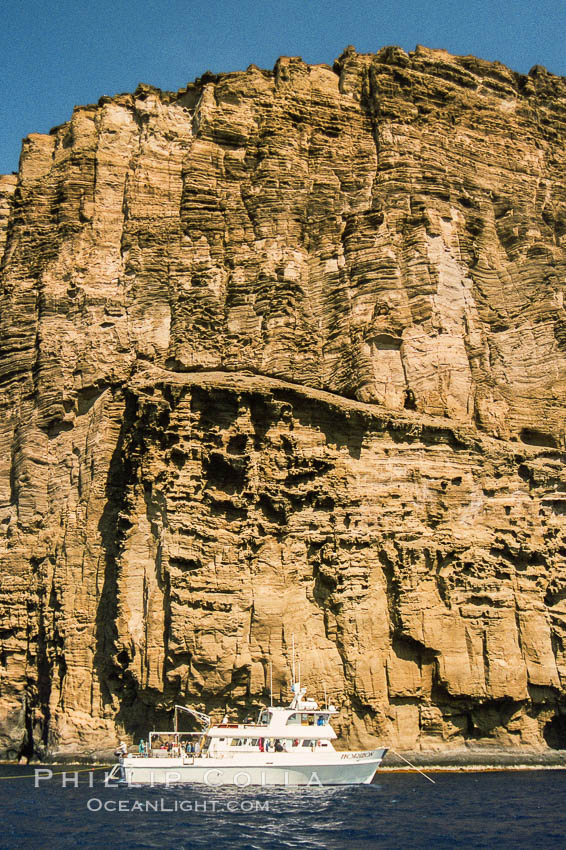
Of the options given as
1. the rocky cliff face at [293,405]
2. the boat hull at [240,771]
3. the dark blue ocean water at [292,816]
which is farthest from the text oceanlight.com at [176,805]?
the rocky cliff face at [293,405]

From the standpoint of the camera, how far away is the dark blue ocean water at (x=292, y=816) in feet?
57.7

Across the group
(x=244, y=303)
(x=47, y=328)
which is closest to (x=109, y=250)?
(x=47, y=328)

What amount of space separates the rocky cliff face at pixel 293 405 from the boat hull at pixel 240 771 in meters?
3.47

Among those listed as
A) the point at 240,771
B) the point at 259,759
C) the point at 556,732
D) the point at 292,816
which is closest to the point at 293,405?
the point at 259,759

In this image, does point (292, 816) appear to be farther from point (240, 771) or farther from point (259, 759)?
point (240, 771)

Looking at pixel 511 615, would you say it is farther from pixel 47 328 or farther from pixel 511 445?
pixel 47 328

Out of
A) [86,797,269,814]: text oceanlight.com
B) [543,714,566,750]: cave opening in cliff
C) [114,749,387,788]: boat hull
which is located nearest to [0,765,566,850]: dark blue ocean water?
[86,797,269,814]: text oceanlight.com

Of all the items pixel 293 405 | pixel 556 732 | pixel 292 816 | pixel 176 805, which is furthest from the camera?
pixel 293 405

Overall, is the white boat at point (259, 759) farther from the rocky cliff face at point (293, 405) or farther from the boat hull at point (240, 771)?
the rocky cliff face at point (293, 405)

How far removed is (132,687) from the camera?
29.3 m

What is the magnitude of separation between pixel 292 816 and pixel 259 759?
4.35 m

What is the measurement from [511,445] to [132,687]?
16.5 m

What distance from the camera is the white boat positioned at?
24.4 m

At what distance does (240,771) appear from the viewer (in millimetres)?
24406
